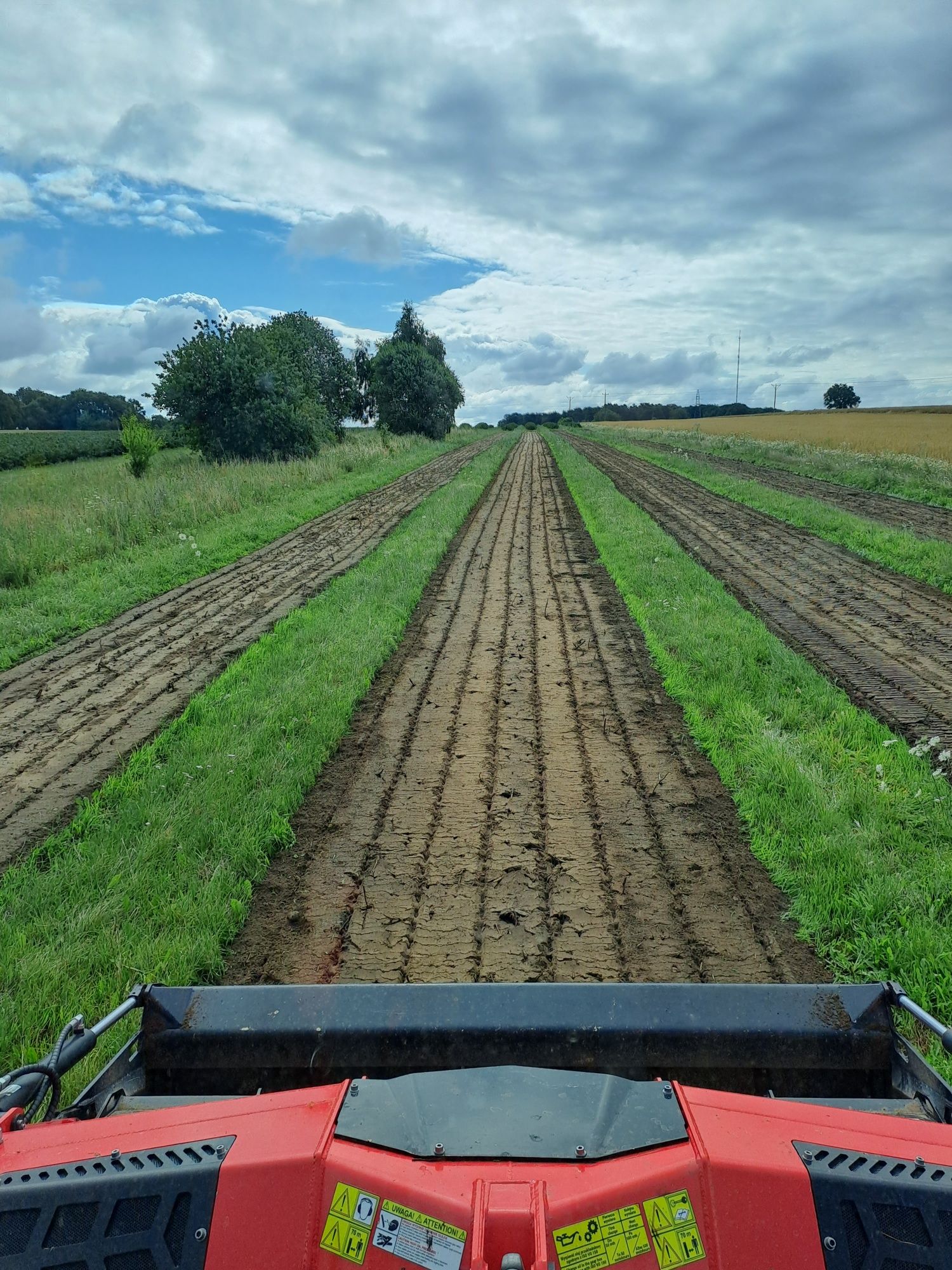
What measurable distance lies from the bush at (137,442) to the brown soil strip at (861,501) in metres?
17.5

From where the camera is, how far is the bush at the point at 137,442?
21.9m

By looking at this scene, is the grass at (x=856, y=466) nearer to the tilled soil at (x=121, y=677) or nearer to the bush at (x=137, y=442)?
the tilled soil at (x=121, y=677)

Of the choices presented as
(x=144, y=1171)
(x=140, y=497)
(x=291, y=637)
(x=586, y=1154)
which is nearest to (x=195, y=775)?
(x=291, y=637)

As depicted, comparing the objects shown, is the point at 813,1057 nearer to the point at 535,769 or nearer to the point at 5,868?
the point at 535,769

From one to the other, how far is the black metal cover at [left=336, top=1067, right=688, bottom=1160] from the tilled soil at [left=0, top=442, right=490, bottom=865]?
139 inches

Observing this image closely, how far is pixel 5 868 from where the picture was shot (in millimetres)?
4305

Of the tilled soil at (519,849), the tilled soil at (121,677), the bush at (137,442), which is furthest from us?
the bush at (137,442)

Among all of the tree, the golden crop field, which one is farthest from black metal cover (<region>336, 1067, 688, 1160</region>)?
the tree

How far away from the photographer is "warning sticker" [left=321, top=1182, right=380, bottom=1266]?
1.52m

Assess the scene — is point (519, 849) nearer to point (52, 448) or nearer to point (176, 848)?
point (176, 848)

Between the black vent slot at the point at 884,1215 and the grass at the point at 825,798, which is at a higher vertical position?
the black vent slot at the point at 884,1215

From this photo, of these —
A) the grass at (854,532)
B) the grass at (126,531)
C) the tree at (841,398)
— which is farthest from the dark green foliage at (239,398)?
the tree at (841,398)

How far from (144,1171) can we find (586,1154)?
0.90 m

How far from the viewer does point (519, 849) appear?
4328 mm
